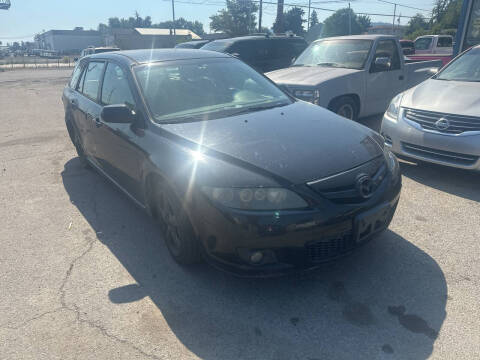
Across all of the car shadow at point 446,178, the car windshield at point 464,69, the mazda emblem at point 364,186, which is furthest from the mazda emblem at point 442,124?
the mazda emblem at point 364,186

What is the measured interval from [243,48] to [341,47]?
3694mm

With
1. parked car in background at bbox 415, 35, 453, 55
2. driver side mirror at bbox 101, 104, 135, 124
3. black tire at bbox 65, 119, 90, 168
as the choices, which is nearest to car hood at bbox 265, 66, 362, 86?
black tire at bbox 65, 119, 90, 168

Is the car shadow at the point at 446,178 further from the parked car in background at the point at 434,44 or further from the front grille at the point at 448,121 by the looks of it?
the parked car in background at the point at 434,44

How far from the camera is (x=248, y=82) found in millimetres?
3936

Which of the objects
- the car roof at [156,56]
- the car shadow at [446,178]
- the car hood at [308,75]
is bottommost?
the car shadow at [446,178]

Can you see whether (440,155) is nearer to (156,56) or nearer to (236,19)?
(156,56)

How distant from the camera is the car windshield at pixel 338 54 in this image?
22.2 feet

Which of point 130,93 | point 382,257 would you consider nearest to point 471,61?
point 382,257

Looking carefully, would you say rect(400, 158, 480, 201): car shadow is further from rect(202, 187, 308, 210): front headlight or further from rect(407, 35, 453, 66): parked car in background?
rect(407, 35, 453, 66): parked car in background

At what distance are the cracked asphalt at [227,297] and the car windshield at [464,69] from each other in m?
1.96

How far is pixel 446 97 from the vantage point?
15.0 ft

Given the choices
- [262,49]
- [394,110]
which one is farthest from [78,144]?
[262,49]

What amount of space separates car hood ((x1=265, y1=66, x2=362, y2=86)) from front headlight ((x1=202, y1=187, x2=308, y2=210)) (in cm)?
398

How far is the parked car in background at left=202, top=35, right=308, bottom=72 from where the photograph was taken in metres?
10.1
